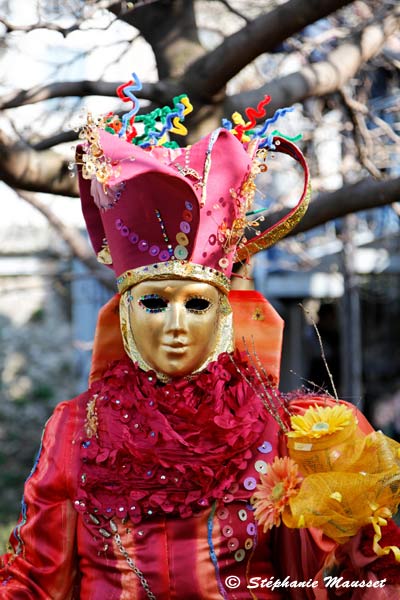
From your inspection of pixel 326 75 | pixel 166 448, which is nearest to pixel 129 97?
pixel 166 448

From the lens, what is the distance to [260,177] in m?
6.75

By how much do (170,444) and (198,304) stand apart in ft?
1.30

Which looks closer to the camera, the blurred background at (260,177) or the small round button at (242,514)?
the small round button at (242,514)

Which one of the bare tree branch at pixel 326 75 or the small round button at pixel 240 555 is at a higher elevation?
the bare tree branch at pixel 326 75

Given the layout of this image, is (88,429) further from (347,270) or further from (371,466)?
(347,270)

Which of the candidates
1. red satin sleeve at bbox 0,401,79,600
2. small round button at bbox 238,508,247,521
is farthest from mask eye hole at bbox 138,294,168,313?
small round button at bbox 238,508,247,521

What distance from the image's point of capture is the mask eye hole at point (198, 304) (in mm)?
2494

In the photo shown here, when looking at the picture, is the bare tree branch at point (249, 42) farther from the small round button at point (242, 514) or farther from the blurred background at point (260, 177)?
the small round button at point (242, 514)

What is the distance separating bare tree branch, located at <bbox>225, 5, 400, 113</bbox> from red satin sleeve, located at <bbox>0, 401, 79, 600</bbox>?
6.05 feet

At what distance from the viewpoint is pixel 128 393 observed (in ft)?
8.27

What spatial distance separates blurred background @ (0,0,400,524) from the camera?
3.50 metres


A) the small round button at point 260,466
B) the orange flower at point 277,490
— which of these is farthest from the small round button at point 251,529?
the orange flower at point 277,490

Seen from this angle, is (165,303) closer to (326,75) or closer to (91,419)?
(91,419)

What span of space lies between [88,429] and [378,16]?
9.75 feet
